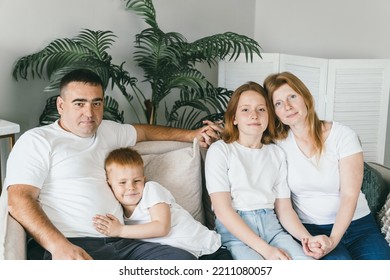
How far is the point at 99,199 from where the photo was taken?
1.54 m

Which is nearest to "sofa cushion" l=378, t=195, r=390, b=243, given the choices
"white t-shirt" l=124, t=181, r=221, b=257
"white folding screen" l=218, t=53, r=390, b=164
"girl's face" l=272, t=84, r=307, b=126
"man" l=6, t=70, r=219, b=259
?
"girl's face" l=272, t=84, r=307, b=126

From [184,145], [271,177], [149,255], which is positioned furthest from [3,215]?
[271,177]

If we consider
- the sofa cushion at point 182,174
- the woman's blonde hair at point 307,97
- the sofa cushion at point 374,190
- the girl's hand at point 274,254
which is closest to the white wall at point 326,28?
the sofa cushion at point 374,190

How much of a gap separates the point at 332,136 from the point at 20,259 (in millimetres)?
1003

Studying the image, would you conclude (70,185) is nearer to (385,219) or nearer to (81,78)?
(81,78)

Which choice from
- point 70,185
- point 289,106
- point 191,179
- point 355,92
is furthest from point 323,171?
point 355,92

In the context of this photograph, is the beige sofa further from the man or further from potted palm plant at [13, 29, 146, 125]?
potted palm plant at [13, 29, 146, 125]

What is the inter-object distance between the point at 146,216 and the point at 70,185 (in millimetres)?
250

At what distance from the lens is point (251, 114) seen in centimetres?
162

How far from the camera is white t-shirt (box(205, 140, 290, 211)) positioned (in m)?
1.60

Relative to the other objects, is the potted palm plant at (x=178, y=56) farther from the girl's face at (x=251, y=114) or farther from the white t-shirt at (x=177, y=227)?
the white t-shirt at (x=177, y=227)

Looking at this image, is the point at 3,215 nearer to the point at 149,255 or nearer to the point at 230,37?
the point at 149,255

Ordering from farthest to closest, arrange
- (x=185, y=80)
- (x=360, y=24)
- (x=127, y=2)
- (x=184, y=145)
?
(x=360, y=24) < (x=127, y=2) < (x=185, y=80) < (x=184, y=145)

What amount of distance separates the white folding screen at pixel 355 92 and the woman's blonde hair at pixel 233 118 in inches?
43.8
